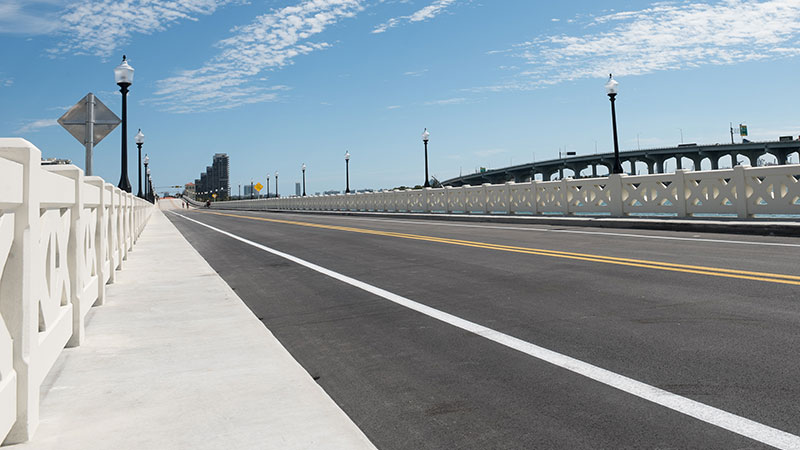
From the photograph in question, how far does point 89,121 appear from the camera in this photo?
40.8ft

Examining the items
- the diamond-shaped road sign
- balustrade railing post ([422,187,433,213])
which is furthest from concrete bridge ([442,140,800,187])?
the diamond-shaped road sign

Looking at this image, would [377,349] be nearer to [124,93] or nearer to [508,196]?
[124,93]

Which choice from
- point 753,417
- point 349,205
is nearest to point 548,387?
point 753,417

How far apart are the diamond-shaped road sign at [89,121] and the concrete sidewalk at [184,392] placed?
7.67 metres

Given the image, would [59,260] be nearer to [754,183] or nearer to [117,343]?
[117,343]

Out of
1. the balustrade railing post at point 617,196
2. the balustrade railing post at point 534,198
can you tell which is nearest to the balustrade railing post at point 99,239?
the balustrade railing post at point 617,196

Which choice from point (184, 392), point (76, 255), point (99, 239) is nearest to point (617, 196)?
point (99, 239)

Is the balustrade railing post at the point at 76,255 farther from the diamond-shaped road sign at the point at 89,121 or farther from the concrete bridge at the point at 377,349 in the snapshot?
the diamond-shaped road sign at the point at 89,121

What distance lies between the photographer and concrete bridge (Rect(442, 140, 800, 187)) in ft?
440

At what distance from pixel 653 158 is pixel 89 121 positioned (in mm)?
158813

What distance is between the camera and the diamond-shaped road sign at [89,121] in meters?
12.3

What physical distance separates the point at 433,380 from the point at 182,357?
2149mm

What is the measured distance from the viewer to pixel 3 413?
2.79m

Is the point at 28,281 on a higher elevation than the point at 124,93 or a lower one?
lower
